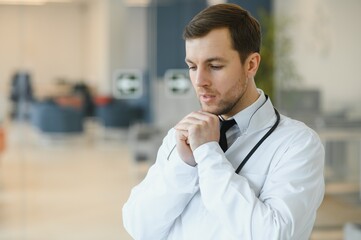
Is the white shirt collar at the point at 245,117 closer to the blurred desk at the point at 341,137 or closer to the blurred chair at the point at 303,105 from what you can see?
the blurred desk at the point at 341,137

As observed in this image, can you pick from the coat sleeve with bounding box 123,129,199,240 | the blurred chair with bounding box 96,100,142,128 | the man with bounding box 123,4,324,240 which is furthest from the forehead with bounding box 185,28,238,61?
the blurred chair with bounding box 96,100,142,128

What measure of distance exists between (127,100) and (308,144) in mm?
4333

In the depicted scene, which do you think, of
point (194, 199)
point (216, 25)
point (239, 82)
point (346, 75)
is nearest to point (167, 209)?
point (194, 199)

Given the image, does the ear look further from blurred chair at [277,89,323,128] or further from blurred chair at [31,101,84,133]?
blurred chair at [31,101,84,133]

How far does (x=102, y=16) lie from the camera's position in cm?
579

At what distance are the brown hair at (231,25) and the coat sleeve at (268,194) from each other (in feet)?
0.86

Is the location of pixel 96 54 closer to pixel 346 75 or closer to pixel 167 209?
pixel 346 75

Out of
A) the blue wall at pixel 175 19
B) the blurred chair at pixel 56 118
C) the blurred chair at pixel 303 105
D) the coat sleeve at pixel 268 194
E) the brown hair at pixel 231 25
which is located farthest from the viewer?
the blurred chair at pixel 56 118

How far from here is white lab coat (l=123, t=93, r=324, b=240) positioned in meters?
1.55

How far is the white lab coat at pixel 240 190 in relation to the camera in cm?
155

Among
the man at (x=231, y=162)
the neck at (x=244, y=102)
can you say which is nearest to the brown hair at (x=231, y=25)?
the man at (x=231, y=162)

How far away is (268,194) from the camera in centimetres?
161

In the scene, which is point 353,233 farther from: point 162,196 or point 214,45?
point 214,45

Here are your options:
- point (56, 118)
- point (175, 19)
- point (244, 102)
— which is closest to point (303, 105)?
point (175, 19)
